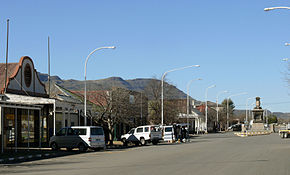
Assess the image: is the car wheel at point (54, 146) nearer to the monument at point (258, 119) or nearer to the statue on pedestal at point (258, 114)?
the monument at point (258, 119)

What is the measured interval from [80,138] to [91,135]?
80cm

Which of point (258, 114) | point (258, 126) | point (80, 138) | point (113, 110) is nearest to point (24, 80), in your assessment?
point (113, 110)

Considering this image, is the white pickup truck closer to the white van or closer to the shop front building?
the shop front building

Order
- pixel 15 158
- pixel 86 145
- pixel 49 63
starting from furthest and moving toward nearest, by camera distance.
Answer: pixel 49 63 → pixel 86 145 → pixel 15 158

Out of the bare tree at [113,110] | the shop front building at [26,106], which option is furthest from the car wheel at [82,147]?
the bare tree at [113,110]

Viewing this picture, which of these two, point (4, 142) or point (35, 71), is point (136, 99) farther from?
point (4, 142)

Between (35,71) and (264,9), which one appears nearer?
(264,9)

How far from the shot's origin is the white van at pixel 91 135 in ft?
104

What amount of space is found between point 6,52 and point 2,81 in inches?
125

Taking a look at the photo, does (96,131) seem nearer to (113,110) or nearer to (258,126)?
(113,110)

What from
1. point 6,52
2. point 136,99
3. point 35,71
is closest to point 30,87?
point 35,71

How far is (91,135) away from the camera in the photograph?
31844mm

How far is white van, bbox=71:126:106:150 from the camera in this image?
3167cm

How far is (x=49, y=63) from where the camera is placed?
147 ft
